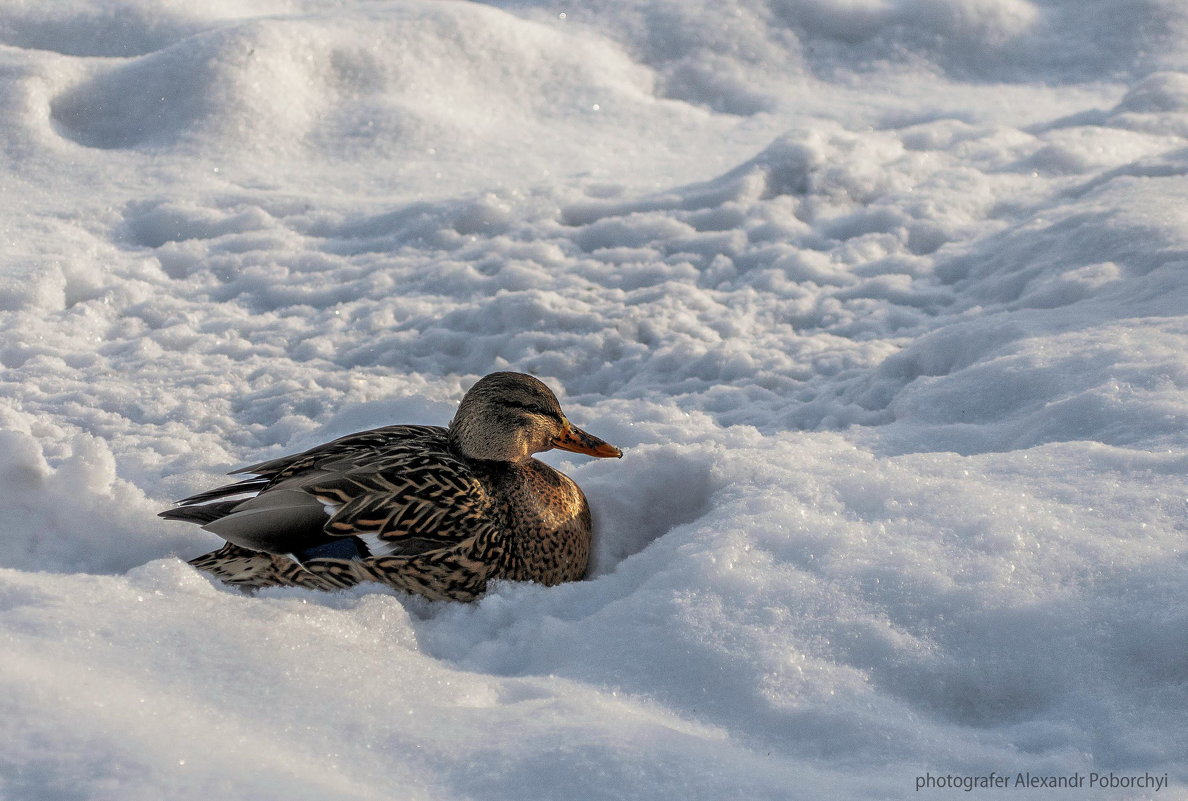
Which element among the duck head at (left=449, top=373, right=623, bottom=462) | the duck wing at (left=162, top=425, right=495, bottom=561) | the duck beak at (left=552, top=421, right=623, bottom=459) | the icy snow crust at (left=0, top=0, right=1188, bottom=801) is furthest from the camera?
the duck beak at (left=552, top=421, right=623, bottom=459)

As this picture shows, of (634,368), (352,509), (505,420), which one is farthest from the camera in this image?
(634,368)

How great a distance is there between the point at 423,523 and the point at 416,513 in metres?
0.04

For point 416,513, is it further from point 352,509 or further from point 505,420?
point 505,420

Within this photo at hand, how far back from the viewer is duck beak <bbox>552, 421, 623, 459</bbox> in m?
3.62

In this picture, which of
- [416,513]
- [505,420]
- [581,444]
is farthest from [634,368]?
[416,513]

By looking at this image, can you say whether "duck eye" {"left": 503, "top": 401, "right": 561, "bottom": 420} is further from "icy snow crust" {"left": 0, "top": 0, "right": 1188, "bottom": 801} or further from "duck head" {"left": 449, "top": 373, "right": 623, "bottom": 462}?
"icy snow crust" {"left": 0, "top": 0, "right": 1188, "bottom": 801}

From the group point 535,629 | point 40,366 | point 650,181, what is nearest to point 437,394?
point 40,366

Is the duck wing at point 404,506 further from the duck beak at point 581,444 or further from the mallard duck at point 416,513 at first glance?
the duck beak at point 581,444

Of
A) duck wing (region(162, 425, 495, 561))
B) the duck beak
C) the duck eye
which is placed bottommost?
duck wing (region(162, 425, 495, 561))

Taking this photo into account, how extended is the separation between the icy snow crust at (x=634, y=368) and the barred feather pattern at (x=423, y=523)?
4.1 inches

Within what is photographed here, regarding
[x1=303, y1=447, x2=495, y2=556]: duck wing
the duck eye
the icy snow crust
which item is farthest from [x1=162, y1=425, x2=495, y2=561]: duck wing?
the duck eye

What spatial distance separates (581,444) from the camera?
3.64 m

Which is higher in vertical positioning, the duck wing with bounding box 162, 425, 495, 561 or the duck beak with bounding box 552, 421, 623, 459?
the duck beak with bounding box 552, 421, 623, 459

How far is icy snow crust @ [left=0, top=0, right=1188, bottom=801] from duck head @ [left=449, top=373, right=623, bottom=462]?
354mm
